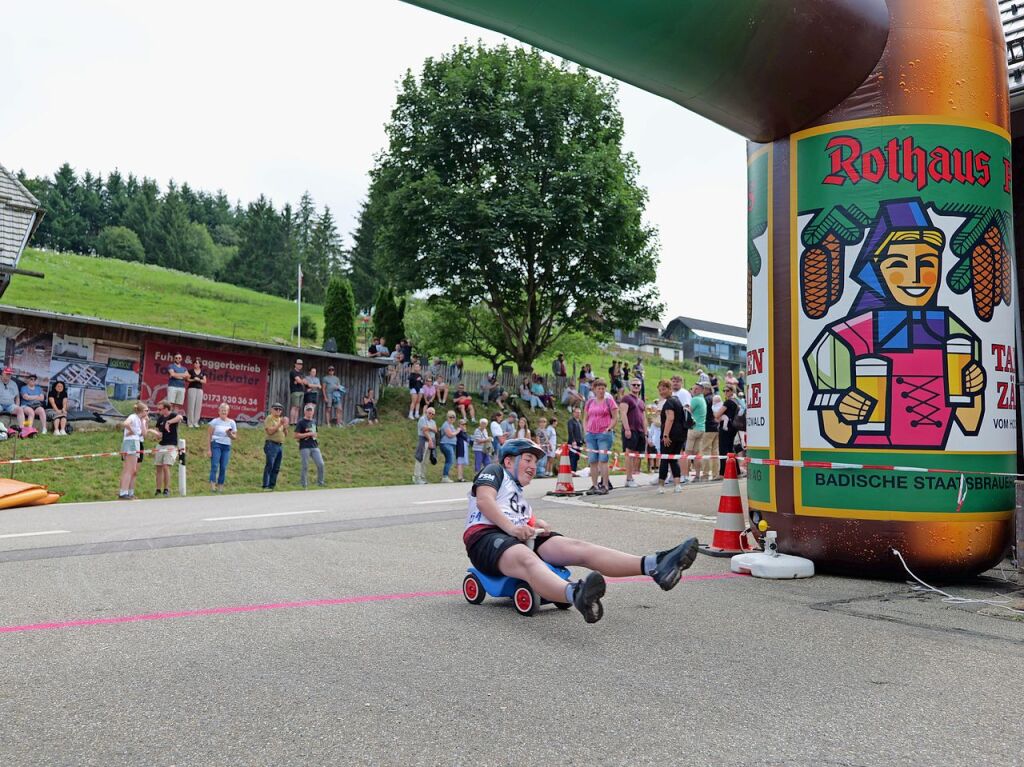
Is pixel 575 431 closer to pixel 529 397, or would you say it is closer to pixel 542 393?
pixel 529 397

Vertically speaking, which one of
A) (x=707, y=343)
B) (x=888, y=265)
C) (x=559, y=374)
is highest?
(x=707, y=343)

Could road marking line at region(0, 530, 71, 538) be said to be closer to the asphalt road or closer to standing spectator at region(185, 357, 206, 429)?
the asphalt road

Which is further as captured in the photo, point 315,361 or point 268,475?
point 315,361

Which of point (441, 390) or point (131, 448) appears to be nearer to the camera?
point (131, 448)

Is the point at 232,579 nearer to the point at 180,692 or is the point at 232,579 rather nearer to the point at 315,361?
the point at 180,692

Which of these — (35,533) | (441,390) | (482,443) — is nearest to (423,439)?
(482,443)

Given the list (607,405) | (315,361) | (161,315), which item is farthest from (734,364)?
(607,405)

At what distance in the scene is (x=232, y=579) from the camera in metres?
7.24

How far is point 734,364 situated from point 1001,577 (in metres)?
98.8

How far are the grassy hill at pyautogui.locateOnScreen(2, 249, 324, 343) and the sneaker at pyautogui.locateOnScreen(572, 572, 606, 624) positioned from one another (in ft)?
131

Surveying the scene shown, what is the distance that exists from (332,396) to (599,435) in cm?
1286

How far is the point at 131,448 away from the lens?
15281 mm

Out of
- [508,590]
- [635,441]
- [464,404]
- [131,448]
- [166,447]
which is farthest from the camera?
[464,404]

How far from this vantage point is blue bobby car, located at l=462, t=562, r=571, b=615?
5.77 meters
